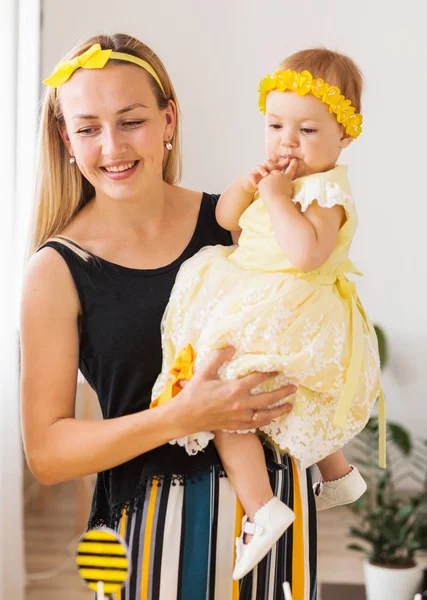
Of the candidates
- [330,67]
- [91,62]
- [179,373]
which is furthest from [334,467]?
[91,62]

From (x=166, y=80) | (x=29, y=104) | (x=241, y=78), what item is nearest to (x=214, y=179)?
(x=241, y=78)

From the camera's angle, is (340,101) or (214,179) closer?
(340,101)

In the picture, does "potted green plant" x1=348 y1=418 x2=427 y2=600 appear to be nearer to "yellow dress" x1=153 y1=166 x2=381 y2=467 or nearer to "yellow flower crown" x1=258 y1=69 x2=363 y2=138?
"yellow dress" x1=153 y1=166 x2=381 y2=467

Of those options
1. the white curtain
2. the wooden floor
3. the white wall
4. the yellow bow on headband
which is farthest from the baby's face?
the white wall

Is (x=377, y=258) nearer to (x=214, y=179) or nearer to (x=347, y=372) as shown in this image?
(x=214, y=179)

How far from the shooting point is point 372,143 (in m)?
4.28

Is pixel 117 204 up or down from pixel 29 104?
down

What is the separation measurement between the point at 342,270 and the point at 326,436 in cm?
29

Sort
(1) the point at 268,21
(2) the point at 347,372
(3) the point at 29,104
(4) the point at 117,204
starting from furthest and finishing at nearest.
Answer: (1) the point at 268,21 < (3) the point at 29,104 < (4) the point at 117,204 < (2) the point at 347,372

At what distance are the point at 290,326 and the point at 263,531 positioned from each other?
1.10ft

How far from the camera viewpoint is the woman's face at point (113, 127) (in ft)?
4.74

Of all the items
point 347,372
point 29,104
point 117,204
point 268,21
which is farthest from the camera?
point 268,21

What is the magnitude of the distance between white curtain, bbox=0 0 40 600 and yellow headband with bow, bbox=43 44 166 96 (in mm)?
1528

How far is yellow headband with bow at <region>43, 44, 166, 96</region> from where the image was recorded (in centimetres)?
146
